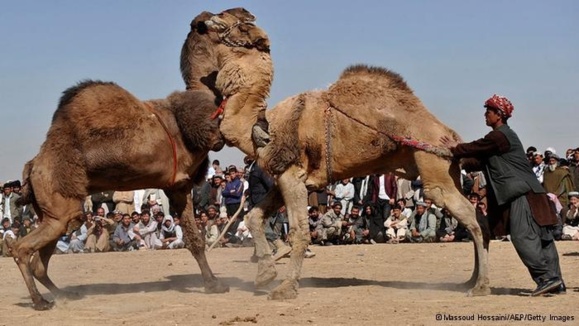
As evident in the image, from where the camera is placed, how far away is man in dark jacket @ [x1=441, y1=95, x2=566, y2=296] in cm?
946

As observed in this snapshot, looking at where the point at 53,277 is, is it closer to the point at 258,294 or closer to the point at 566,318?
the point at 258,294

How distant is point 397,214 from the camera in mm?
19375

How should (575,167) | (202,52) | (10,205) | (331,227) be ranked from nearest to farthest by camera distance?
(202,52) < (575,167) < (331,227) < (10,205)

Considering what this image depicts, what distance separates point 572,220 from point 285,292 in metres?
9.11

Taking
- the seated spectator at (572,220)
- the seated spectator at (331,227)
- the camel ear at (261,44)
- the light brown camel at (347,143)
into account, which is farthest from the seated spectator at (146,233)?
the camel ear at (261,44)

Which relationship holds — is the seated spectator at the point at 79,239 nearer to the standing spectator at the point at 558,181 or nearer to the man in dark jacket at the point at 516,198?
the standing spectator at the point at 558,181

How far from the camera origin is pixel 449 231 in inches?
726

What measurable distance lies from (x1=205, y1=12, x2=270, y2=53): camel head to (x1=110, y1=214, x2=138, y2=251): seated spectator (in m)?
10.8

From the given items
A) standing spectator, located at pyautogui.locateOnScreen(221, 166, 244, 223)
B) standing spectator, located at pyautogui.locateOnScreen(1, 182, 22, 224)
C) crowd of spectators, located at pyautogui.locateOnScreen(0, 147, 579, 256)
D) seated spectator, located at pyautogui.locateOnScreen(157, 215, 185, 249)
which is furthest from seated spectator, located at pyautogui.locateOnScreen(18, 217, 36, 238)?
standing spectator, located at pyautogui.locateOnScreen(221, 166, 244, 223)

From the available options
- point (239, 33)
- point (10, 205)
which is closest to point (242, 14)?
point (239, 33)

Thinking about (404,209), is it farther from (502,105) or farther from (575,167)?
(502,105)

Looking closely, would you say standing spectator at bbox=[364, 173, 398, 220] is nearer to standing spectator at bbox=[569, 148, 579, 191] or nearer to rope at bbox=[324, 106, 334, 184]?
standing spectator at bbox=[569, 148, 579, 191]

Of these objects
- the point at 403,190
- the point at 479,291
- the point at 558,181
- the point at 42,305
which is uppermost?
the point at 558,181

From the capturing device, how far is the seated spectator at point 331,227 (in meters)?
19.4
